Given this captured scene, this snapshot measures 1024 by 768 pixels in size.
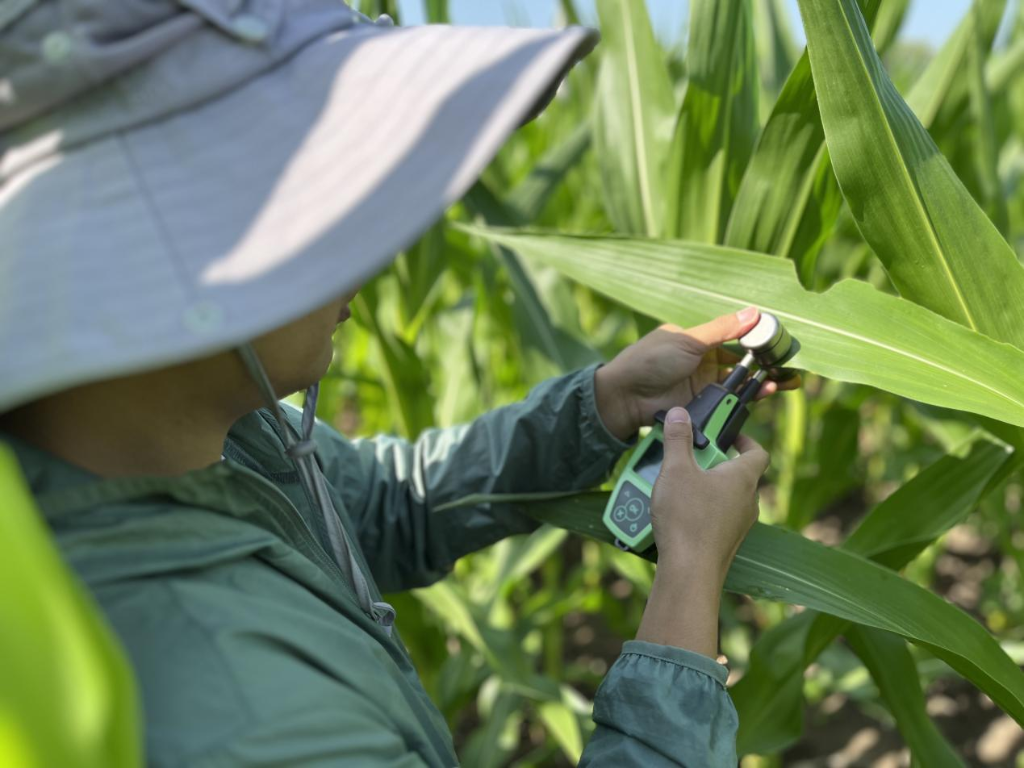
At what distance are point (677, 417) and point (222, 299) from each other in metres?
0.34

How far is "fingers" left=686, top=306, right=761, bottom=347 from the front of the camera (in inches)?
25.5

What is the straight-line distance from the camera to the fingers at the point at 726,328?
646 mm

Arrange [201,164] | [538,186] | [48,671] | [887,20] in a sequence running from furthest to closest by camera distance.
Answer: [538,186], [887,20], [201,164], [48,671]

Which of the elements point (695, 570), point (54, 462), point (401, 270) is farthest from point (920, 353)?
point (401, 270)

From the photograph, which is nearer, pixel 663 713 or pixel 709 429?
pixel 663 713

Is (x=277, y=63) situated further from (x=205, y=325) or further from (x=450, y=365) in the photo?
(x=450, y=365)

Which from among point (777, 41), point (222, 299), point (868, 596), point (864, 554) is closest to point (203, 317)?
point (222, 299)

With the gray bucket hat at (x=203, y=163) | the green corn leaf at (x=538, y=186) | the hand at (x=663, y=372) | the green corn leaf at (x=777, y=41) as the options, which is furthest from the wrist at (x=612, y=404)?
the green corn leaf at (x=777, y=41)

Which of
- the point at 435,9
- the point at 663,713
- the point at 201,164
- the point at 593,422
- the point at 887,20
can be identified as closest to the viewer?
the point at 201,164

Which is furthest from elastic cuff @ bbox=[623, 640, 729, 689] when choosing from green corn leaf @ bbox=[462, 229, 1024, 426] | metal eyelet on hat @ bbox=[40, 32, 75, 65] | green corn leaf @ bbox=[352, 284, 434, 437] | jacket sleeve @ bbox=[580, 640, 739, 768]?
green corn leaf @ bbox=[352, 284, 434, 437]

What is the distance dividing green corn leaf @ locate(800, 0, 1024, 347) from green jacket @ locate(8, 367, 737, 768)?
1.00 feet

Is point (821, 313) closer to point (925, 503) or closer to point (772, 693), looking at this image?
point (925, 503)

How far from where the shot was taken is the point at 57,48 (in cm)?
38

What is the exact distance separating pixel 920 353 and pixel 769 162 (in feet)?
0.75
